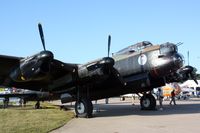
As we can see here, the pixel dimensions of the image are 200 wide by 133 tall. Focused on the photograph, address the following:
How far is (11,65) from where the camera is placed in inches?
696

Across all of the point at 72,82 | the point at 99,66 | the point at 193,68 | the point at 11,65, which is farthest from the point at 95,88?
the point at 193,68

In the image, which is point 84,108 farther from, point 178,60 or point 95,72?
point 178,60

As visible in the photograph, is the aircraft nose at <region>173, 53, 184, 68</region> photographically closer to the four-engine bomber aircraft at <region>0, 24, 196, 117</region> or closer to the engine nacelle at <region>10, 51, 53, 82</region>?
the four-engine bomber aircraft at <region>0, 24, 196, 117</region>

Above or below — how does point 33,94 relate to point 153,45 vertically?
below

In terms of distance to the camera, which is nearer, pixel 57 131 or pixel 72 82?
pixel 57 131

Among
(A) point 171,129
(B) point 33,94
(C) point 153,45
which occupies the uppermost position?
(C) point 153,45

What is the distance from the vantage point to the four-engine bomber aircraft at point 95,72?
54.5ft

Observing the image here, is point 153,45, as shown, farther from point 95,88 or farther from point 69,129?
point 69,129

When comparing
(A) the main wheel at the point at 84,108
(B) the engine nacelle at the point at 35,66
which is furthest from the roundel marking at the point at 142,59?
(B) the engine nacelle at the point at 35,66

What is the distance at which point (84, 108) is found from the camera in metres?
17.9

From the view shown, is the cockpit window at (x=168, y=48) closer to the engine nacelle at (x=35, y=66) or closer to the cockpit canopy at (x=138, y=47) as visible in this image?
the cockpit canopy at (x=138, y=47)

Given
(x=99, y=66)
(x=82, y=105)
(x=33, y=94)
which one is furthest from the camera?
(x=33, y=94)

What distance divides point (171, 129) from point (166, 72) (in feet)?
22.2

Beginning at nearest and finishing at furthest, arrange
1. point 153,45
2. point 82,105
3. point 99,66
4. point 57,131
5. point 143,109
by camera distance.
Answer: point 57,131
point 99,66
point 82,105
point 153,45
point 143,109
